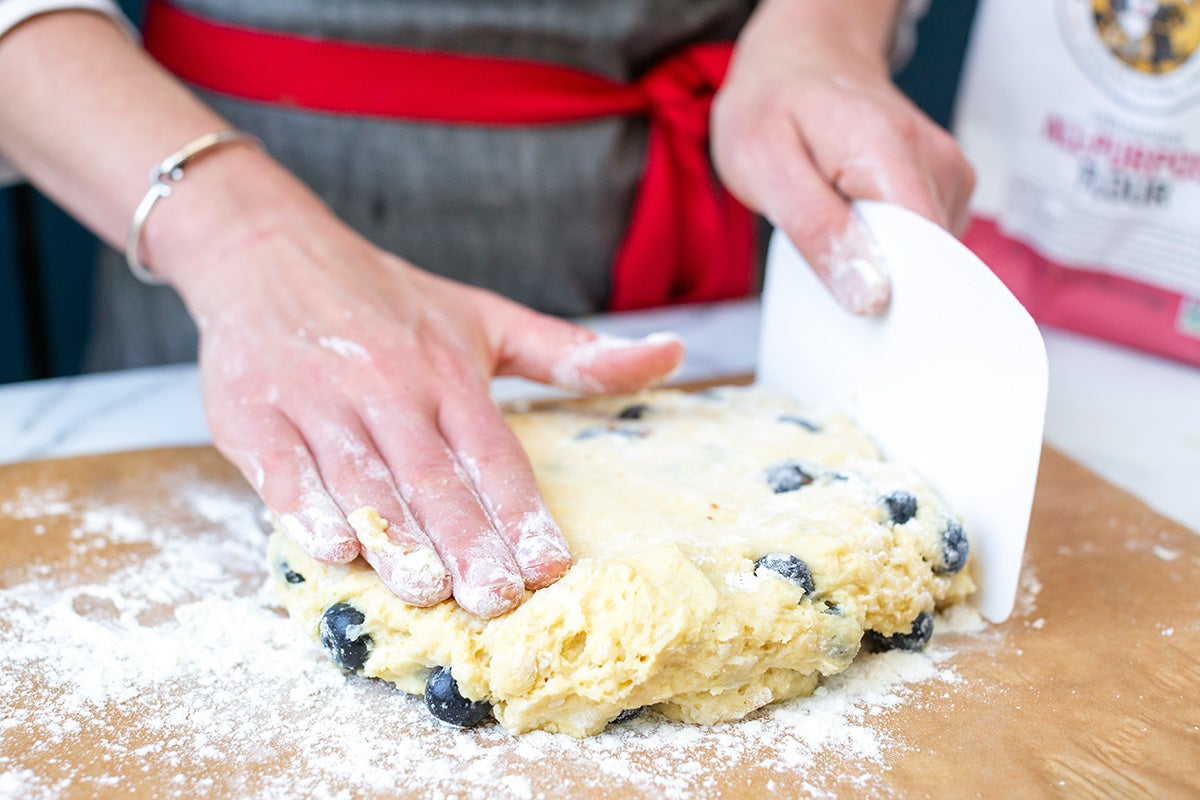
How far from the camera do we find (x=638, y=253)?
6.46ft

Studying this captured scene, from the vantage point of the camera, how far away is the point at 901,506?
1.15 m

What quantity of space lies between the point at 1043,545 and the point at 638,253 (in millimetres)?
892

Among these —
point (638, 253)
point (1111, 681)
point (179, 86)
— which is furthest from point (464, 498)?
point (638, 253)

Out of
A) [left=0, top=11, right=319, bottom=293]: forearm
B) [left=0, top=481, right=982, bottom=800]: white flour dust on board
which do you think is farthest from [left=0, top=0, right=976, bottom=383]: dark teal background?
[left=0, top=481, right=982, bottom=800]: white flour dust on board

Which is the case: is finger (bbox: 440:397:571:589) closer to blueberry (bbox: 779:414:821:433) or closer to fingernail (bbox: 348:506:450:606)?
fingernail (bbox: 348:506:450:606)

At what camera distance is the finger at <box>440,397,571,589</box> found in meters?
1.04

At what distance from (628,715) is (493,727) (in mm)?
127

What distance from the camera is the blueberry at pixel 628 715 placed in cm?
102

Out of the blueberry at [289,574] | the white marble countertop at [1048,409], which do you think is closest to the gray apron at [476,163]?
the white marble countertop at [1048,409]

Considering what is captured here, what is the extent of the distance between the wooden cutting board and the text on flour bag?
0.67 m

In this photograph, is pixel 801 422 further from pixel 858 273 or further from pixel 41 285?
pixel 41 285

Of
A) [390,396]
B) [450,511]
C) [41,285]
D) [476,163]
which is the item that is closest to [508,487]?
[450,511]

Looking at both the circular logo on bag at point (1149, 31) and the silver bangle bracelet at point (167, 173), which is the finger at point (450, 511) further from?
the circular logo on bag at point (1149, 31)

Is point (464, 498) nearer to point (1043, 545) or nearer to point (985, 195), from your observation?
point (1043, 545)
